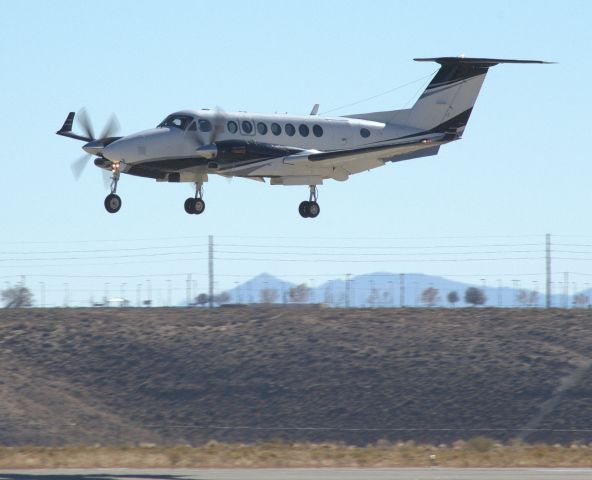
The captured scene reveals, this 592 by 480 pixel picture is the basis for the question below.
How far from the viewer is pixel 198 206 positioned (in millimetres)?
42938

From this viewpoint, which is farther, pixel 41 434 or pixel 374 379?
pixel 374 379

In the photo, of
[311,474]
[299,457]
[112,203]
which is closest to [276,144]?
[112,203]

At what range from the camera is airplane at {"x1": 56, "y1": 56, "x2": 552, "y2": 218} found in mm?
40812

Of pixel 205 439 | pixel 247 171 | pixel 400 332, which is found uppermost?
pixel 247 171

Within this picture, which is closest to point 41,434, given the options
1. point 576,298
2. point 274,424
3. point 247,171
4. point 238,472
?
point 274,424

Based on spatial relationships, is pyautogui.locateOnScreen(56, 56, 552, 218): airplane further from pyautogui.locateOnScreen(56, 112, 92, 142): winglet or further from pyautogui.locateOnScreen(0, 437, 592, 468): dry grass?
pyautogui.locateOnScreen(0, 437, 592, 468): dry grass

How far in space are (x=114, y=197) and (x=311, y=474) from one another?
46.9 ft

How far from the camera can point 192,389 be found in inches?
1970

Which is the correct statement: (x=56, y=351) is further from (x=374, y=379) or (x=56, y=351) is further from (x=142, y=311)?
(x=374, y=379)

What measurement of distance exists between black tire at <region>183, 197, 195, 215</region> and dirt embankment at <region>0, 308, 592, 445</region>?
25.7 ft

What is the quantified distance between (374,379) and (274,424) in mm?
5070

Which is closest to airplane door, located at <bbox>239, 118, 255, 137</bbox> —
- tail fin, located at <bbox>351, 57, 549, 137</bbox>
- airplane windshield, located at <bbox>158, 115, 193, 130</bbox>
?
airplane windshield, located at <bbox>158, 115, 193, 130</bbox>

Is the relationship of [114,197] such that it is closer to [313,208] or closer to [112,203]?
[112,203]

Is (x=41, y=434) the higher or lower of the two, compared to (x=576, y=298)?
lower
